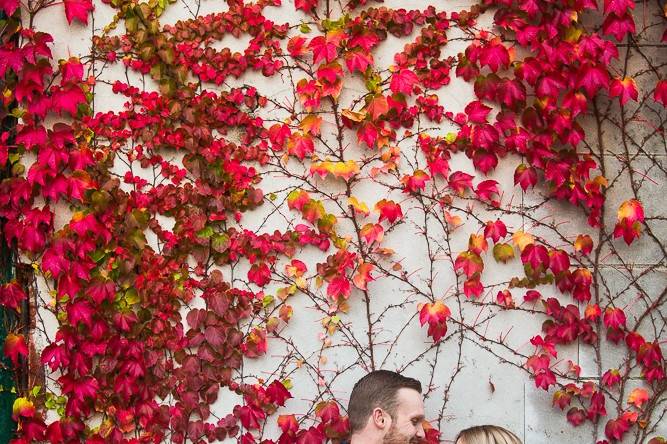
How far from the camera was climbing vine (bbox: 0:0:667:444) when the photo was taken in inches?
173

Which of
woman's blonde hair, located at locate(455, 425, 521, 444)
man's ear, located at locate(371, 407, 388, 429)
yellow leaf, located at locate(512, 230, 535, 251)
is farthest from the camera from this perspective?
yellow leaf, located at locate(512, 230, 535, 251)

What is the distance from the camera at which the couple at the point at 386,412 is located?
370 cm

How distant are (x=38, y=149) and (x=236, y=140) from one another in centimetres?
94

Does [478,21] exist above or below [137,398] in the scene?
above

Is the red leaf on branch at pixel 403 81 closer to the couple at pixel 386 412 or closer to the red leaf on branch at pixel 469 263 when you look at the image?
the red leaf on branch at pixel 469 263

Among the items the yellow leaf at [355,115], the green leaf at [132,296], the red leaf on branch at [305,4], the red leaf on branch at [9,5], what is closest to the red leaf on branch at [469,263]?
the yellow leaf at [355,115]

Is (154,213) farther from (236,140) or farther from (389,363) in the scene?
(389,363)

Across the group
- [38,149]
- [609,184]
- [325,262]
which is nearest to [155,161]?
[38,149]

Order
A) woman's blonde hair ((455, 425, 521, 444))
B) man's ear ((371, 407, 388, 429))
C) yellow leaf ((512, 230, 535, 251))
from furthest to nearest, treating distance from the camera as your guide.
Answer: yellow leaf ((512, 230, 535, 251))
man's ear ((371, 407, 388, 429))
woman's blonde hair ((455, 425, 521, 444))

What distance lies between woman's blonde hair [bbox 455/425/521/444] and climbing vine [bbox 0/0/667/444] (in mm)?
1096

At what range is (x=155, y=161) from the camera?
4465mm

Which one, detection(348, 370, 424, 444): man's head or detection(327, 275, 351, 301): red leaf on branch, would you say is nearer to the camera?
detection(348, 370, 424, 444): man's head

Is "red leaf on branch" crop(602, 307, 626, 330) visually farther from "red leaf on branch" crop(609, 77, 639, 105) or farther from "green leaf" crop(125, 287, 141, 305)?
"green leaf" crop(125, 287, 141, 305)

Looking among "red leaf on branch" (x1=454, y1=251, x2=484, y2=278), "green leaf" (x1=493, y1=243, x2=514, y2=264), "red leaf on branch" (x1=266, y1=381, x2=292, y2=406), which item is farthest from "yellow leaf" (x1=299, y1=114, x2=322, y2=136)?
"red leaf on branch" (x1=266, y1=381, x2=292, y2=406)
